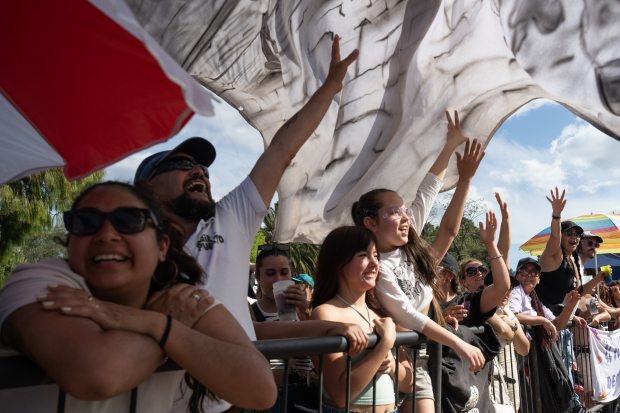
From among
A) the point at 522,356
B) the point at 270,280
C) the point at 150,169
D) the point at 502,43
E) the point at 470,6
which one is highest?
the point at 470,6

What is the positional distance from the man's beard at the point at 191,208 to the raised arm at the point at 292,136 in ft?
0.89

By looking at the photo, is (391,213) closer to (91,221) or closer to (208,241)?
(208,241)

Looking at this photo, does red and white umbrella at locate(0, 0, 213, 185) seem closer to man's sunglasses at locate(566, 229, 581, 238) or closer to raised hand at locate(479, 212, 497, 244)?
raised hand at locate(479, 212, 497, 244)

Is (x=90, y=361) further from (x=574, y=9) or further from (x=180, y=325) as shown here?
(x=574, y=9)

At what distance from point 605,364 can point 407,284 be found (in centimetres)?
527

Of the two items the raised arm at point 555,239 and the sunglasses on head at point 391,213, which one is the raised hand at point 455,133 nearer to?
the sunglasses on head at point 391,213

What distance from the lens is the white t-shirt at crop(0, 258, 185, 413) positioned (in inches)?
52.7

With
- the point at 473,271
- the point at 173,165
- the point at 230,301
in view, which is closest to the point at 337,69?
the point at 173,165

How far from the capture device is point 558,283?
20.7 ft

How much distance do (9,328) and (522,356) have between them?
5068 mm

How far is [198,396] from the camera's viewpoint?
1724 millimetres

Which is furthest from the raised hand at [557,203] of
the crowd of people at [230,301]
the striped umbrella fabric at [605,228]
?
the striped umbrella fabric at [605,228]

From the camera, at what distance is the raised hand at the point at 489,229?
156 inches

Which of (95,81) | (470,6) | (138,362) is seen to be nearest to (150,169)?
(95,81)
